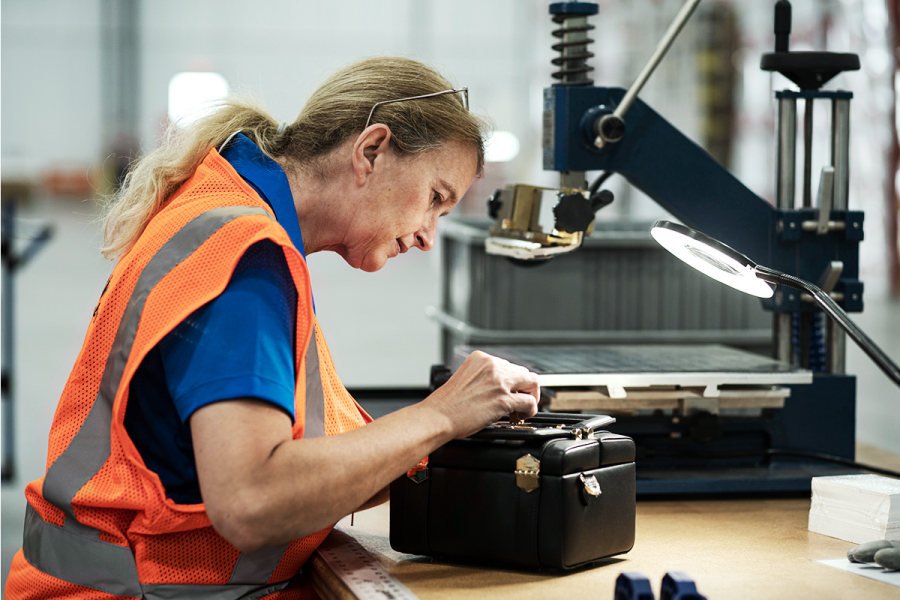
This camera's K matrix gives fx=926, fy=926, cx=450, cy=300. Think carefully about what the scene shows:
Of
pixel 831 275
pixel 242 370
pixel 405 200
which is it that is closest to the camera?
pixel 242 370

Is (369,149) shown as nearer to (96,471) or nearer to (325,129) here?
(325,129)

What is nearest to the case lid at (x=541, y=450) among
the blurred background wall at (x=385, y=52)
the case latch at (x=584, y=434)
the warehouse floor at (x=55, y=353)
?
the case latch at (x=584, y=434)

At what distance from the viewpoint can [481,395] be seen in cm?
117

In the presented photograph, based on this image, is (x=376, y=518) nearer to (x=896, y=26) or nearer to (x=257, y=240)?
(x=257, y=240)

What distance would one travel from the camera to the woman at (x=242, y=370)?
0.97m

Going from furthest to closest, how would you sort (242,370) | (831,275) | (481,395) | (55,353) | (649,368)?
1. (55,353)
2. (831,275)
3. (649,368)
4. (481,395)
5. (242,370)

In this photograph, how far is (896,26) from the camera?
927 cm

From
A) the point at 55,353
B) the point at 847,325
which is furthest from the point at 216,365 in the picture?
the point at 55,353

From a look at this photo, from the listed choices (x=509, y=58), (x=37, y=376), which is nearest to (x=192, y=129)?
(x=37, y=376)

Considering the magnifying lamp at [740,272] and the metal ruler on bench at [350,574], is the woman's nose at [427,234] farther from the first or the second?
the metal ruler on bench at [350,574]

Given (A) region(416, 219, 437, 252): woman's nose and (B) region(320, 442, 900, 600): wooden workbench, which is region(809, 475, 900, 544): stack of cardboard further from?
(A) region(416, 219, 437, 252): woman's nose

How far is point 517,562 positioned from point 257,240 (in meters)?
0.50

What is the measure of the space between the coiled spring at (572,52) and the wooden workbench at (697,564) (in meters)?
0.76

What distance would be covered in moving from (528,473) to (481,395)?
0.11 meters
